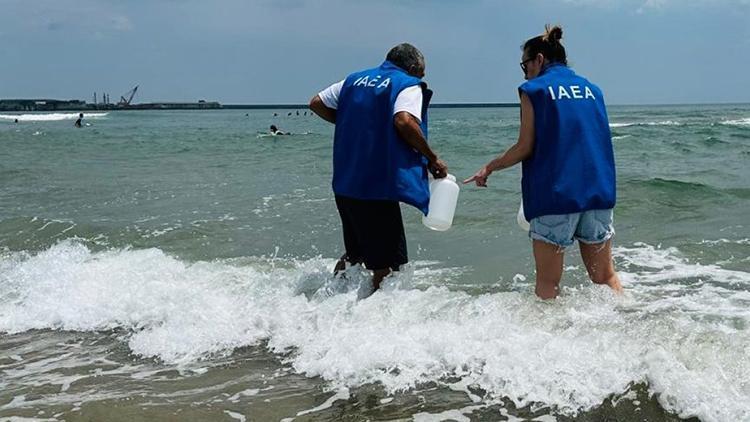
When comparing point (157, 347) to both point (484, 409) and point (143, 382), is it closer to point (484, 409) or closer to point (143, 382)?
point (143, 382)

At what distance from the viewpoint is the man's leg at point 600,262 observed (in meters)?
4.58

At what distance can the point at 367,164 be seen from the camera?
4.83 metres

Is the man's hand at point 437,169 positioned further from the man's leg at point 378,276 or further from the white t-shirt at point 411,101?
the man's leg at point 378,276

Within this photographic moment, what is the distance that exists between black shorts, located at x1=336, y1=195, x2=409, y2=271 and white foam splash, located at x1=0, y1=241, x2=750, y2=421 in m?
0.19

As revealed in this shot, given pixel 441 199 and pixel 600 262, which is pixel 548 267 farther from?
pixel 441 199

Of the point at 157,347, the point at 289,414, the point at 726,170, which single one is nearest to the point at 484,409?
the point at 289,414

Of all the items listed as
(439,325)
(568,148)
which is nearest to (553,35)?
(568,148)

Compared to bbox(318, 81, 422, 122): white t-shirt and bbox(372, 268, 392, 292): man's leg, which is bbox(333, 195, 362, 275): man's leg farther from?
bbox(318, 81, 422, 122): white t-shirt

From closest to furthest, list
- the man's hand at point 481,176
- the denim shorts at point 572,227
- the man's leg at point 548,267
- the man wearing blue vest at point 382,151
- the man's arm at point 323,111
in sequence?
the denim shorts at point 572,227
the man's leg at point 548,267
the man's hand at point 481,176
the man wearing blue vest at point 382,151
the man's arm at point 323,111

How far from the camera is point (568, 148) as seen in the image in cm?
410

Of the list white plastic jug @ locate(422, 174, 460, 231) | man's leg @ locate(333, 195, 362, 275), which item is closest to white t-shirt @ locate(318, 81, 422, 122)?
white plastic jug @ locate(422, 174, 460, 231)

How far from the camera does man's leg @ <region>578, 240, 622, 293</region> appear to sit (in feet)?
15.0

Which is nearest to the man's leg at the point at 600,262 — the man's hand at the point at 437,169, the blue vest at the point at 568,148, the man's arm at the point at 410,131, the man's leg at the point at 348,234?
the blue vest at the point at 568,148

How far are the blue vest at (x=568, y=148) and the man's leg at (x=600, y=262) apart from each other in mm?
426
